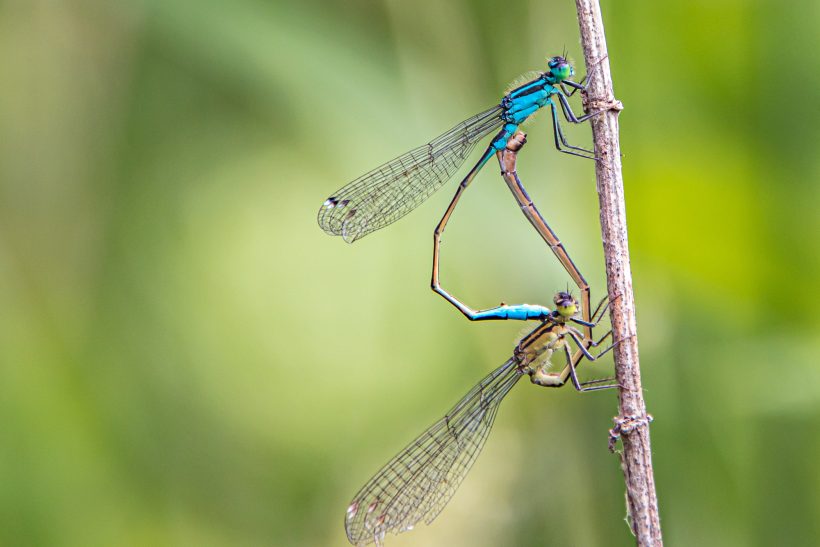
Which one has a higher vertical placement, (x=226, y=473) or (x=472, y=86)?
(x=472, y=86)

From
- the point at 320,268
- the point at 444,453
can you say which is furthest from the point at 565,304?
the point at 320,268

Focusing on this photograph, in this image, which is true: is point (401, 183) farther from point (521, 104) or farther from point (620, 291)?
point (620, 291)

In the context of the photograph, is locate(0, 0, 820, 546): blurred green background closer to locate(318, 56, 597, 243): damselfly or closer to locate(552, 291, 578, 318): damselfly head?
locate(318, 56, 597, 243): damselfly

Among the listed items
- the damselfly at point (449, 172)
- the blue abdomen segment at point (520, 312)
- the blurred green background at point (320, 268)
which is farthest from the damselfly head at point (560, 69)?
the blue abdomen segment at point (520, 312)

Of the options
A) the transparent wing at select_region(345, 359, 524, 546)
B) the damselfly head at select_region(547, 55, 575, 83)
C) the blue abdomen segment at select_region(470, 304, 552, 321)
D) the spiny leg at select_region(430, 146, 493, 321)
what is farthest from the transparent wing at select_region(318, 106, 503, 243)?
the transparent wing at select_region(345, 359, 524, 546)

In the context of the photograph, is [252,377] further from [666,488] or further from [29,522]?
[666,488]

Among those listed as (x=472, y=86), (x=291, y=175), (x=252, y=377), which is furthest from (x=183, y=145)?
(x=472, y=86)
